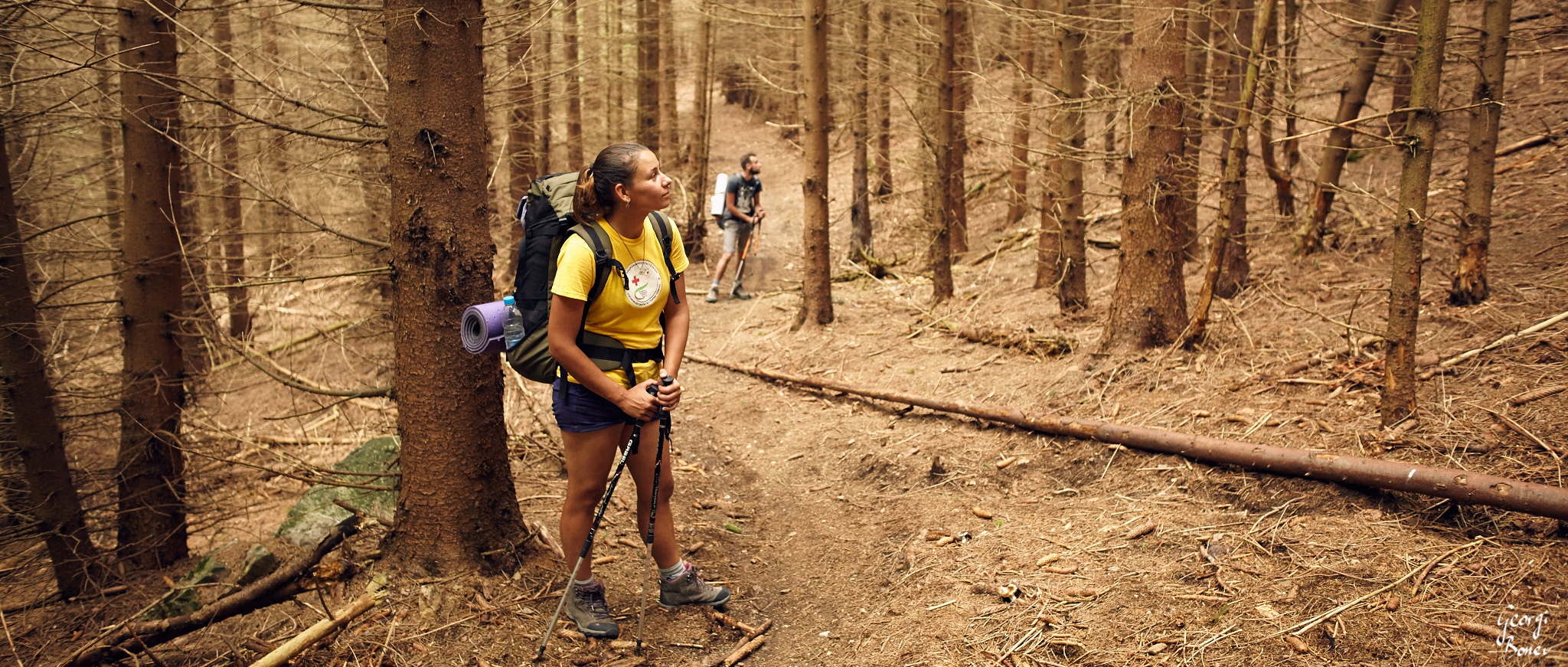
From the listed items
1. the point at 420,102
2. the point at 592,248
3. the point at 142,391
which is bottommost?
the point at 142,391

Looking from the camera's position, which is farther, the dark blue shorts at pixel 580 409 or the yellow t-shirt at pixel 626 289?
the dark blue shorts at pixel 580 409

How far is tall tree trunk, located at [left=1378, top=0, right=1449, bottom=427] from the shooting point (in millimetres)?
4473

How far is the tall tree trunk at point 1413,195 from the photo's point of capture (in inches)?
176

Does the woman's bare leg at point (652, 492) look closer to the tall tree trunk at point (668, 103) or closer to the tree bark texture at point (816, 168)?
the tree bark texture at point (816, 168)

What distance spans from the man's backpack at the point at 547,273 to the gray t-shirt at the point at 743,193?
9240mm

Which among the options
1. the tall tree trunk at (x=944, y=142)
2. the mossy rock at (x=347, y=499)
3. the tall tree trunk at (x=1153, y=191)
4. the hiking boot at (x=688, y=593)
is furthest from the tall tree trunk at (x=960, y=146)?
the hiking boot at (x=688, y=593)

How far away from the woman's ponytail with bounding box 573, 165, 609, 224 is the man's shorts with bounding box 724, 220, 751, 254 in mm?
9403

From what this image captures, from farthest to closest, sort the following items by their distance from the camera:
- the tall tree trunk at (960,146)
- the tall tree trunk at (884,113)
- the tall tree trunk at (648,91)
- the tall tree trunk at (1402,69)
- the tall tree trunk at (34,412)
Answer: the tall tree trunk at (648,91)
the tall tree trunk at (884,113)
the tall tree trunk at (960,146)
the tall tree trunk at (1402,69)
the tall tree trunk at (34,412)

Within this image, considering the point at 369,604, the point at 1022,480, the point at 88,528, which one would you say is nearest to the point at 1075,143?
the point at 1022,480

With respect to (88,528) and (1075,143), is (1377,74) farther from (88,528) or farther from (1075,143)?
(88,528)

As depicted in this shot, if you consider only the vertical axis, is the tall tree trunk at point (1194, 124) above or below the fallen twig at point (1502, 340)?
above

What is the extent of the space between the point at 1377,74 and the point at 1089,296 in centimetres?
330

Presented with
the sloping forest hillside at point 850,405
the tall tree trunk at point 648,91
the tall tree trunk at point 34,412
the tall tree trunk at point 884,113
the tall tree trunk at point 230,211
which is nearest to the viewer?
the sloping forest hillside at point 850,405

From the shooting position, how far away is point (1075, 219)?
8.83 m
